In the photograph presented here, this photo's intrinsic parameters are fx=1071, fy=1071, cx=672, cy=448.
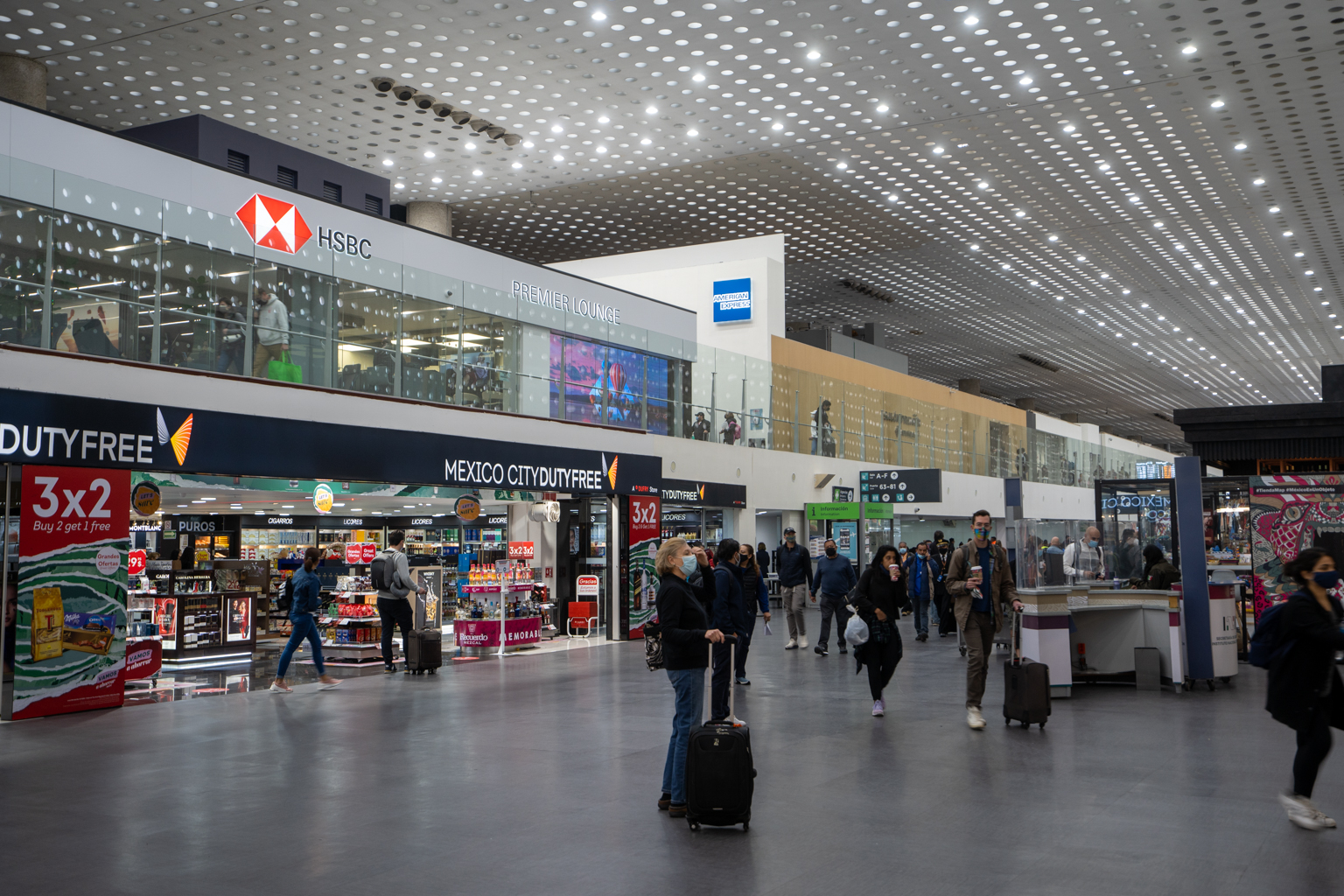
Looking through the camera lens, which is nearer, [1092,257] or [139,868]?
[139,868]

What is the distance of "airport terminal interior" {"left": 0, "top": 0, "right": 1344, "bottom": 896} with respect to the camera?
5824 mm

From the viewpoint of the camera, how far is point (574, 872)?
4957 millimetres

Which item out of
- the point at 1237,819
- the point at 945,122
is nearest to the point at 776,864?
the point at 1237,819

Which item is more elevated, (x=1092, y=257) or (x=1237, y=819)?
(x=1092, y=257)

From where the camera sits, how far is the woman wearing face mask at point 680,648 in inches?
237

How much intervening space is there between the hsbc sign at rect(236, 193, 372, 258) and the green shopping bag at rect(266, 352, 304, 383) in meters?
1.49

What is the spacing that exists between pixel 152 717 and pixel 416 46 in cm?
1022

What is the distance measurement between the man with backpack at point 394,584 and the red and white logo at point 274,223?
3929 mm

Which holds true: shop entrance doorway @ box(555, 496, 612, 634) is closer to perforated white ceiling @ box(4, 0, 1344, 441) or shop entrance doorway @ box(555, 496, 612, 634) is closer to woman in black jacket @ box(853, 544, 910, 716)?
perforated white ceiling @ box(4, 0, 1344, 441)

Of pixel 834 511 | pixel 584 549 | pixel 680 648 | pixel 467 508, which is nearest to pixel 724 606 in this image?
pixel 680 648

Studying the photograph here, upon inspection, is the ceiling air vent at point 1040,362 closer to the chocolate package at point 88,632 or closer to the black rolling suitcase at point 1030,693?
the black rolling suitcase at point 1030,693

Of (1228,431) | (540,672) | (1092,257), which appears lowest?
(540,672)

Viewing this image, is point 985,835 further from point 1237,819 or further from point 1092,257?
point 1092,257

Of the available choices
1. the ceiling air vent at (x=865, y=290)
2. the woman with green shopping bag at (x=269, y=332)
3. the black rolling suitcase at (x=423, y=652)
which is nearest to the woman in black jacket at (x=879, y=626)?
the black rolling suitcase at (x=423, y=652)
